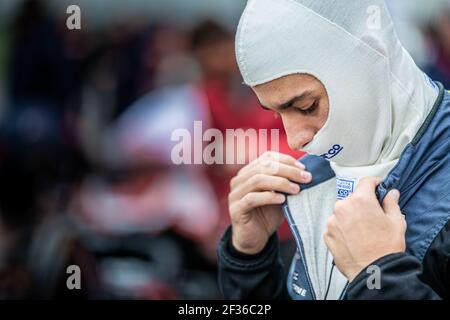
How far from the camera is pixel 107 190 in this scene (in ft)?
11.1

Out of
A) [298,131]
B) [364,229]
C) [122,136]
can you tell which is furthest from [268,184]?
[122,136]

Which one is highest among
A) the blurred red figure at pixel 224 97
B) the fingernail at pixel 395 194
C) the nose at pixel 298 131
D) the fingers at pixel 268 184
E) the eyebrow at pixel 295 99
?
the blurred red figure at pixel 224 97

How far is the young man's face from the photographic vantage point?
161 cm

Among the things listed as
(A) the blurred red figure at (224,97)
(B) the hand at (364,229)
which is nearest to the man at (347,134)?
(B) the hand at (364,229)

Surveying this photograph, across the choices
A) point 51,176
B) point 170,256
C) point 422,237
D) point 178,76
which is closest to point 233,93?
point 178,76

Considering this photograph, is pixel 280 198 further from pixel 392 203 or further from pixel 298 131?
pixel 392 203

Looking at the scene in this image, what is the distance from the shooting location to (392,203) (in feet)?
4.88

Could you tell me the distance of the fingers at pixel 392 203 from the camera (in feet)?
4.84

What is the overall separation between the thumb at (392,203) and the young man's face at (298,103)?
Answer: 24cm

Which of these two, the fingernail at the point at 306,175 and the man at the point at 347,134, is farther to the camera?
the fingernail at the point at 306,175

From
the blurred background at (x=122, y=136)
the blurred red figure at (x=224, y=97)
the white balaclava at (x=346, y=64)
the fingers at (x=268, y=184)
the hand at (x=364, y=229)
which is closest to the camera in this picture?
the hand at (x=364, y=229)

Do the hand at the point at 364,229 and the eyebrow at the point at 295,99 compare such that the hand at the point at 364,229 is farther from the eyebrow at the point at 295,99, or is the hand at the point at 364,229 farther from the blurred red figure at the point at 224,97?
the blurred red figure at the point at 224,97

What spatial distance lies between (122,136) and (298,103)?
6.19 feet

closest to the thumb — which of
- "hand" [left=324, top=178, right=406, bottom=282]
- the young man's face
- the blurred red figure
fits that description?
"hand" [left=324, top=178, right=406, bottom=282]
